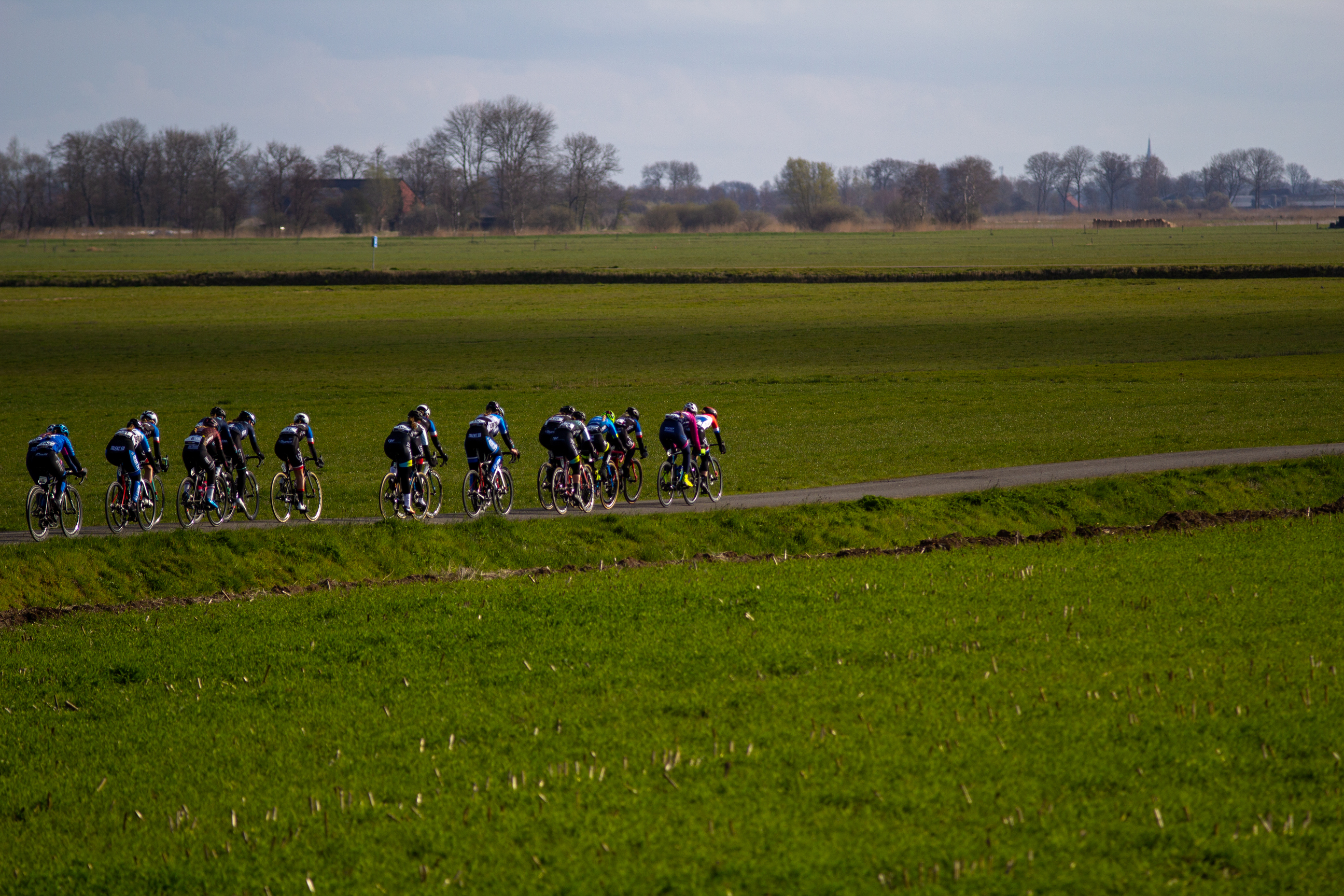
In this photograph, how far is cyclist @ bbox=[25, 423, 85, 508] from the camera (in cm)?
2008

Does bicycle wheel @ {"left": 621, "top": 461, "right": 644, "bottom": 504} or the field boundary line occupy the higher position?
the field boundary line

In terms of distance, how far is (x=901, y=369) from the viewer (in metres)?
49.1

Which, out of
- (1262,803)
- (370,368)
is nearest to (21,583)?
(1262,803)

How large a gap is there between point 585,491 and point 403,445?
3576mm

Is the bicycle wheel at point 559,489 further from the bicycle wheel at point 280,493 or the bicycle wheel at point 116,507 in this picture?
the bicycle wheel at point 116,507

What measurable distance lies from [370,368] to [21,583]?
33.6 m

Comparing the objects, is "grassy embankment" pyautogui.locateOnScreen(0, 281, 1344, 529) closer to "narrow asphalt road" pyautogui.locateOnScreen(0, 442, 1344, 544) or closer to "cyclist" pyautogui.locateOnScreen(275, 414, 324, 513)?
"narrow asphalt road" pyautogui.locateOnScreen(0, 442, 1344, 544)

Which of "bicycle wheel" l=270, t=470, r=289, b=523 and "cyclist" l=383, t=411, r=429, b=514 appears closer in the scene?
"cyclist" l=383, t=411, r=429, b=514

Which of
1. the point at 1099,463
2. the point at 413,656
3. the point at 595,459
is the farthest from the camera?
the point at 1099,463

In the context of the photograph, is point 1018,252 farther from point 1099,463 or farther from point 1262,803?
point 1262,803

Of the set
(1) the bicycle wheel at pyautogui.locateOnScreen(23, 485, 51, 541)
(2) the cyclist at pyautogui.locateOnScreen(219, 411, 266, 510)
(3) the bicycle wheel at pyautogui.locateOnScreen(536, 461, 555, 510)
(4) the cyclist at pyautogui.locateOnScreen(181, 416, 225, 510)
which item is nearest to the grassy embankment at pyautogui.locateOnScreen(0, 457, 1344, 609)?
(1) the bicycle wheel at pyautogui.locateOnScreen(23, 485, 51, 541)

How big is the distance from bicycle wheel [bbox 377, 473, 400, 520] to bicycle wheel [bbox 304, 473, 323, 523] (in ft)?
4.32

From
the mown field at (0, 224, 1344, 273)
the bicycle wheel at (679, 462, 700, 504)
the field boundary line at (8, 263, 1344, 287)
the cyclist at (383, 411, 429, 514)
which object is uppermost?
the mown field at (0, 224, 1344, 273)

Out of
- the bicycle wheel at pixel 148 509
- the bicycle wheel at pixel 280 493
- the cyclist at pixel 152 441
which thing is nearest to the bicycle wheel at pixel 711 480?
the bicycle wheel at pixel 280 493
